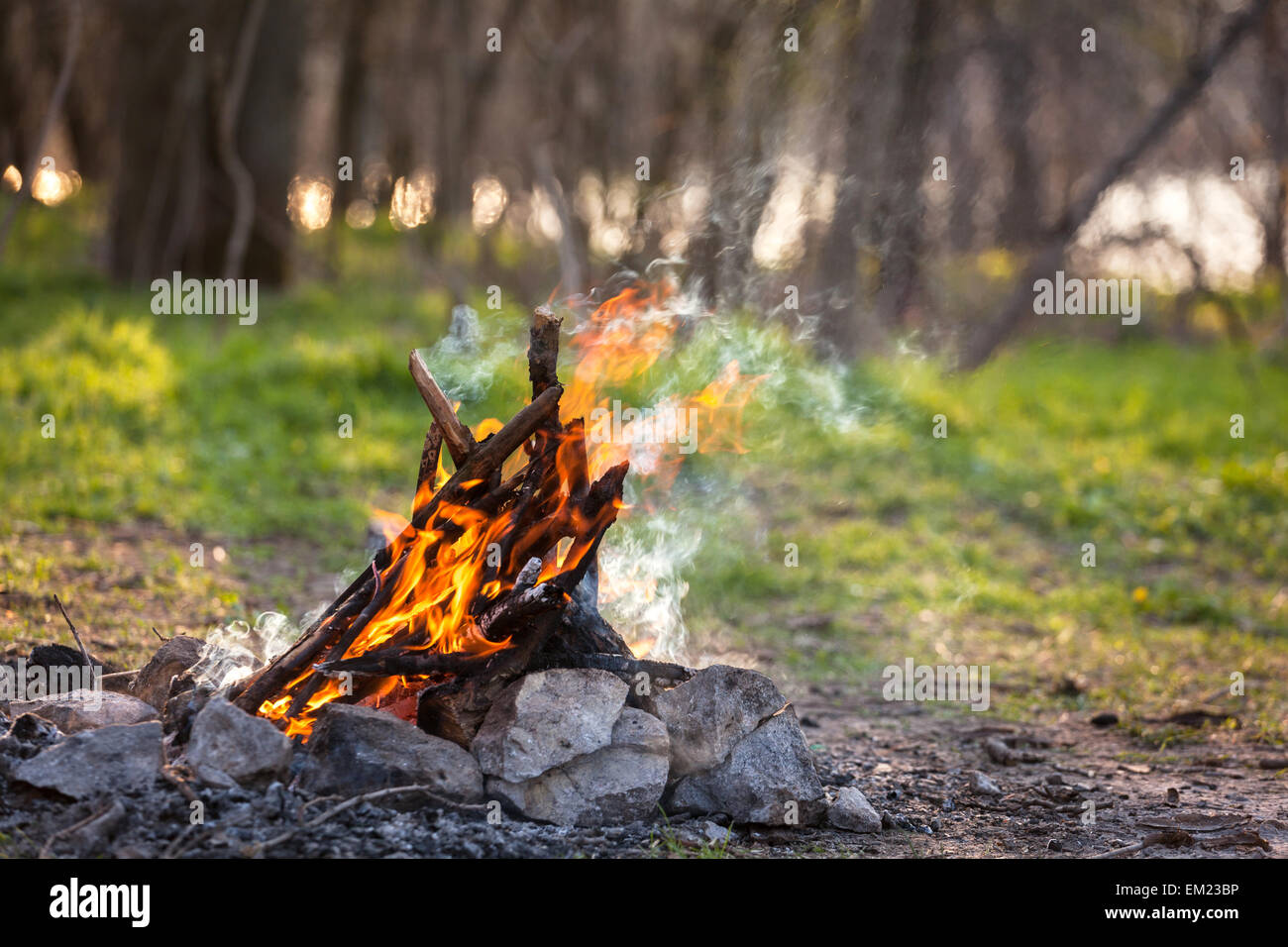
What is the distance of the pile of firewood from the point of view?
137 inches

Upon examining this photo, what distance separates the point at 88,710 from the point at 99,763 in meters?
0.39

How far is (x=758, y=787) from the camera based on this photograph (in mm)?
3514

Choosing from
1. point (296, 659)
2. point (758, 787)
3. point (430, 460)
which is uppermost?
point (430, 460)

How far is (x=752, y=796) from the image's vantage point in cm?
351

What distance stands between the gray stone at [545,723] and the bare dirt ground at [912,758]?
0.83ft

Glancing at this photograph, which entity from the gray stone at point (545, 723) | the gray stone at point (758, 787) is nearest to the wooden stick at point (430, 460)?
the gray stone at point (545, 723)

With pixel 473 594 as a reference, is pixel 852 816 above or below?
below

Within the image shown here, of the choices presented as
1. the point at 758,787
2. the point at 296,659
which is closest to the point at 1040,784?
the point at 758,787

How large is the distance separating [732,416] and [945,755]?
2142 millimetres

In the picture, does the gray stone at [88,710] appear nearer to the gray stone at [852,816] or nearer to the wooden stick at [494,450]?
the wooden stick at [494,450]

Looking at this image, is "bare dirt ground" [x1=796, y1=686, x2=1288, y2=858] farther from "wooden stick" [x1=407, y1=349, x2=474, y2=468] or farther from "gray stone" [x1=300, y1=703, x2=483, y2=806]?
"wooden stick" [x1=407, y1=349, x2=474, y2=468]

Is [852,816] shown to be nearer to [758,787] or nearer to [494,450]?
[758,787]

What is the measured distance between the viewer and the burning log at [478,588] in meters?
3.51
